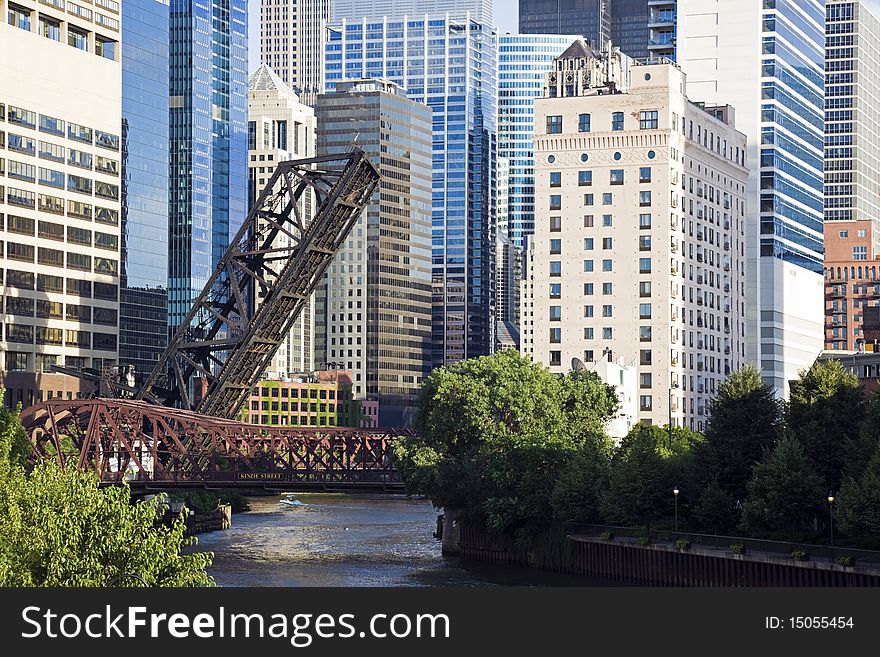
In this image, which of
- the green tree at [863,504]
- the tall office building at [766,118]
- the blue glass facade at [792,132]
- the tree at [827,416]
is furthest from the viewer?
the blue glass facade at [792,132]

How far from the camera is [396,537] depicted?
319 feet

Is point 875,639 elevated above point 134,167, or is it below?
below

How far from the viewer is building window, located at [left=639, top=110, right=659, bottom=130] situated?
118688 mm

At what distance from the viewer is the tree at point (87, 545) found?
116 feet

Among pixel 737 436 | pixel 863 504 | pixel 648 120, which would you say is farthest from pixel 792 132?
pixel 863 504

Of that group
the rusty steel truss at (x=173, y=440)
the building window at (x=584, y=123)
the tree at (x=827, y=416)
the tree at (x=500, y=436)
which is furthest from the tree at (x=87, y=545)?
the building window at (x=584, y=123)

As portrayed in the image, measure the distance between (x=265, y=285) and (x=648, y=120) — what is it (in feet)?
156

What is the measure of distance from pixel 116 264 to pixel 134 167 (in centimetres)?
4930

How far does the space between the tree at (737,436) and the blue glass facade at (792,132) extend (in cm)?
7910

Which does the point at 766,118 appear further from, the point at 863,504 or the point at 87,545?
the point at 87,545

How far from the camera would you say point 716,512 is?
228 feet

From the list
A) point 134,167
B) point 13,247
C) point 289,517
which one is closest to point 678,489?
point 289,517

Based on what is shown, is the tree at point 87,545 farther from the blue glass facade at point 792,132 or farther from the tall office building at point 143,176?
the tall office building at point 143,176

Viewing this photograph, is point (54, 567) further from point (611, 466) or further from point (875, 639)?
point (611, 466)
